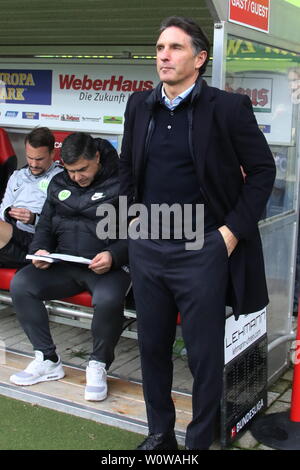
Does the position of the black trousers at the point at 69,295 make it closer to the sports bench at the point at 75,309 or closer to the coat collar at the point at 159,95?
the sports bench at the point at 75,309

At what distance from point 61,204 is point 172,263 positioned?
1323mm

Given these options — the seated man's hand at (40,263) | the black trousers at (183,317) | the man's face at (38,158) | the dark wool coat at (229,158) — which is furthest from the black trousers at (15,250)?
the dark wool coat at (229,158)

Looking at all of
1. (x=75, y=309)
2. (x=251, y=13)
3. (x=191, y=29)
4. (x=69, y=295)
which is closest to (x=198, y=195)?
(x=191, y=29)

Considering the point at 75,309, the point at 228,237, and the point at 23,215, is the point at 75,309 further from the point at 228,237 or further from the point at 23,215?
the point at 228,237

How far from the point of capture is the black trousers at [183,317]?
2.64 m

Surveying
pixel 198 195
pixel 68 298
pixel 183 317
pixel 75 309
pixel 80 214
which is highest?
pixel 198 195

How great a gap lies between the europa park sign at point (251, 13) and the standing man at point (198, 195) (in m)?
0.49

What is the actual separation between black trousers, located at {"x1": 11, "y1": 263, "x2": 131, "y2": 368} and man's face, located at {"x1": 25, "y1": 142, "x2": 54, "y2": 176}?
2.78 feet

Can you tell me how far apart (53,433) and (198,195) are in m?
1.46

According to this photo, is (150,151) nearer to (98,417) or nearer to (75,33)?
(98,417)

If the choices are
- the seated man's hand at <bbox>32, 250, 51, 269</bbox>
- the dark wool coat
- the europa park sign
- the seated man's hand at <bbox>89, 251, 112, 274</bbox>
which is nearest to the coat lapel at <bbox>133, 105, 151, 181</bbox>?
the dark wool coat

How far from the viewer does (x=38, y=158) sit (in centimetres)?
434

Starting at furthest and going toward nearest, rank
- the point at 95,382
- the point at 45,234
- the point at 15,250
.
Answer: the point at 15,250
the point at 45,234
the point at 95,382

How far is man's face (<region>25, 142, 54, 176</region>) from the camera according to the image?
432 centimetres
